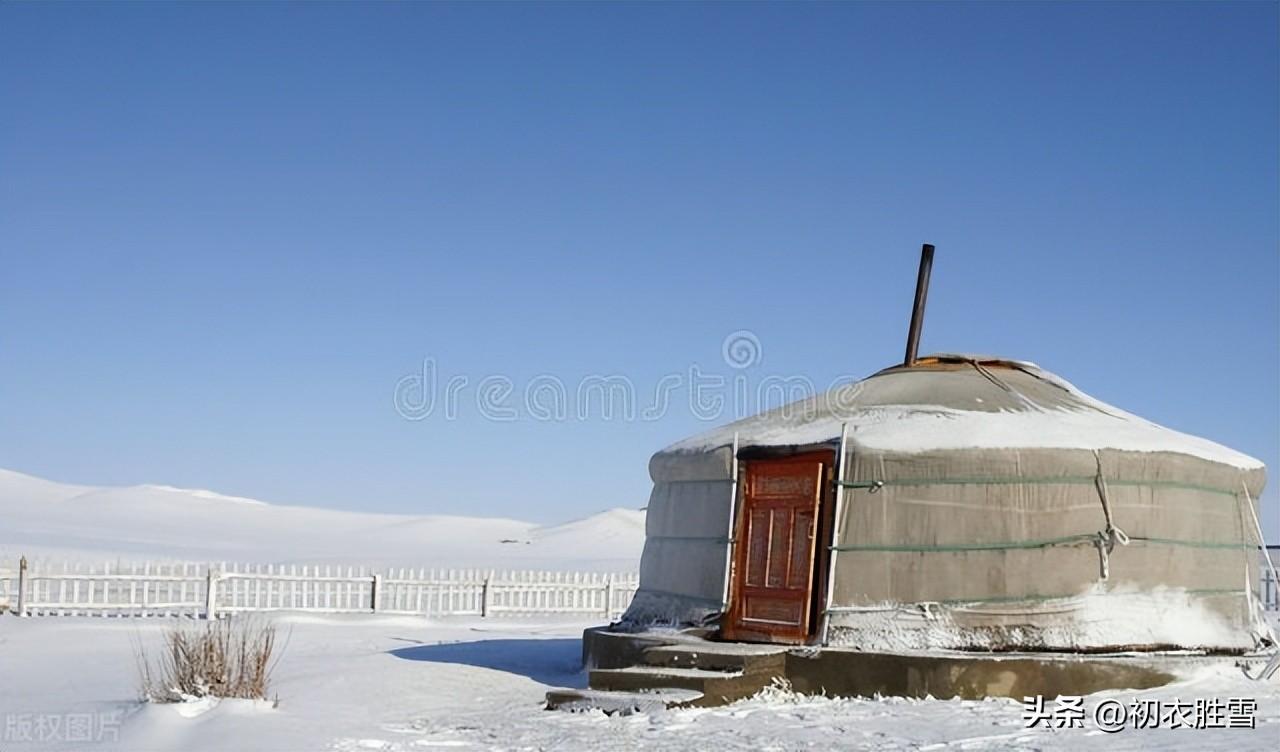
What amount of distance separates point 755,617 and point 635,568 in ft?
86.0

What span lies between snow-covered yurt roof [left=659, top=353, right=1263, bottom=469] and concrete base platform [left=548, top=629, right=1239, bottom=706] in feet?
4.66

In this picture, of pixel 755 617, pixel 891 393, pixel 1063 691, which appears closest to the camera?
pixel 1063 691

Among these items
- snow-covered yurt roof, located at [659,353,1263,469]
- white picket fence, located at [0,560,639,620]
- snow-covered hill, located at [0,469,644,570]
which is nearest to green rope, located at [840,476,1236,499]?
snow-covered yurt roof, located at [659,353,1263,469]

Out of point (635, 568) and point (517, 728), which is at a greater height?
point (517, 728)

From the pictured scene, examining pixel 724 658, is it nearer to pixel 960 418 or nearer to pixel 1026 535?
pixel 1026 535

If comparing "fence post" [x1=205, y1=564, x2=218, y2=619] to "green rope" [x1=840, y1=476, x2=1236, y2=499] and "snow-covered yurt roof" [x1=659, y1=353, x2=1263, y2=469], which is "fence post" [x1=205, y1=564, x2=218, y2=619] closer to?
"snow-covered yurt roof" [x1=659, y1=353, x2=1263, y2=469]

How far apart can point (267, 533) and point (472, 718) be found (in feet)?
151

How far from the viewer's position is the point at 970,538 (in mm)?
9156

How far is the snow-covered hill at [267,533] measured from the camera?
127 feet

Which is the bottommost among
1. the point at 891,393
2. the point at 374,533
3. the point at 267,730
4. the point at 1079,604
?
the point at 374,533

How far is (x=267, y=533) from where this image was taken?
5244 centimetres

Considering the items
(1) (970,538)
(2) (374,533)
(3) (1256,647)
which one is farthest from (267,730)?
(2) (374,533)

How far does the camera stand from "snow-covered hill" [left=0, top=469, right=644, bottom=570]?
1519 inches

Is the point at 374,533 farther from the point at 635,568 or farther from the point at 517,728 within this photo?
the point at 517,728
